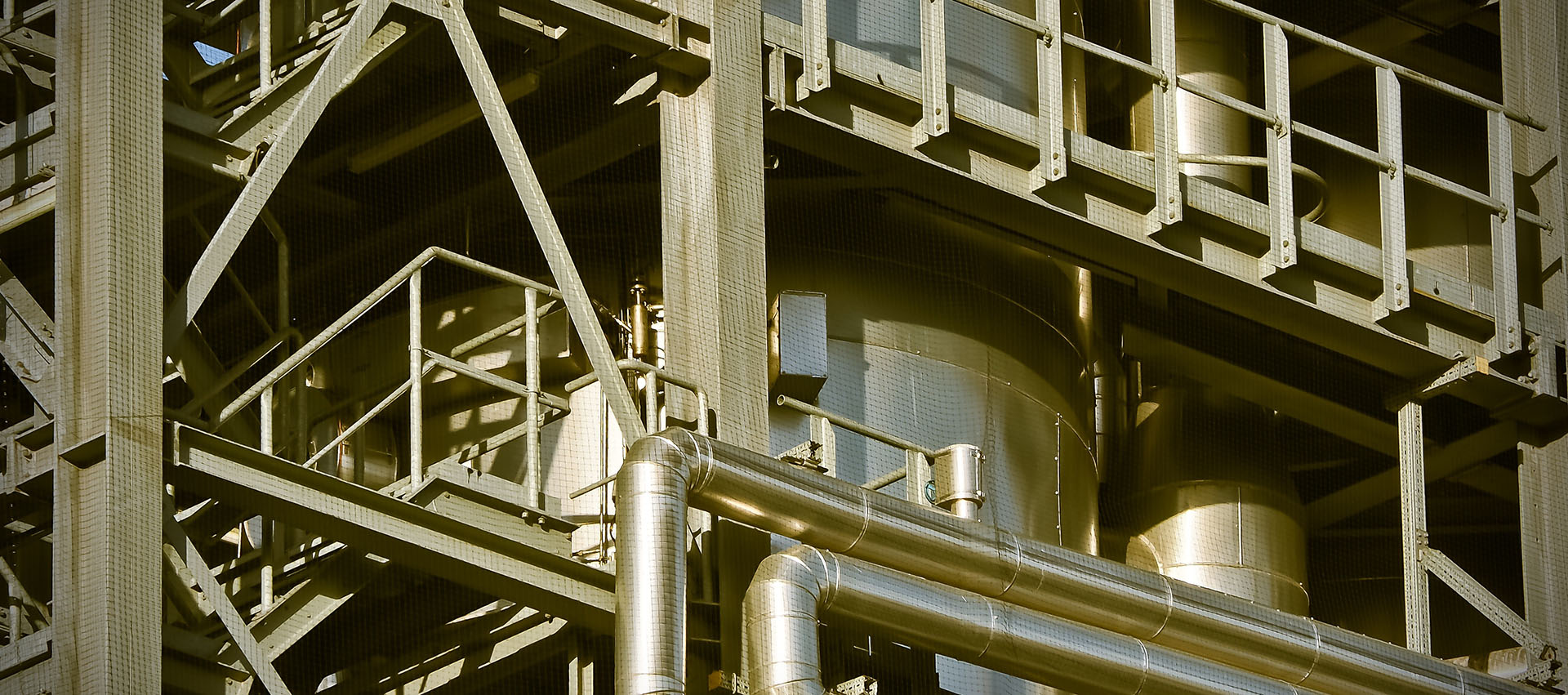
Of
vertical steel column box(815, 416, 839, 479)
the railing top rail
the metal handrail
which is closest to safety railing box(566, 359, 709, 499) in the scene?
the metal handrail

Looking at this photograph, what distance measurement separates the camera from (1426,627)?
1755cm

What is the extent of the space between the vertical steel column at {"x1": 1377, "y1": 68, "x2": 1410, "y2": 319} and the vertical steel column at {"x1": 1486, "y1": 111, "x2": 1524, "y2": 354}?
2.49 ft

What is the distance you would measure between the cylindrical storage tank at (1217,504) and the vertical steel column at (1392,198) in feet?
10.4

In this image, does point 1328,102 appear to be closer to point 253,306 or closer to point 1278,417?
point 1278,417

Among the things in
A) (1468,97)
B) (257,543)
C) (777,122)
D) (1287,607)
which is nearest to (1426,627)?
(1287,607)

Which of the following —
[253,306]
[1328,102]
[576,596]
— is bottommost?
[576,596]

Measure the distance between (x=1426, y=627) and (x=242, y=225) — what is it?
29.9 ft

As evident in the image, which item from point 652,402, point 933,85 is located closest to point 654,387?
point 652,402

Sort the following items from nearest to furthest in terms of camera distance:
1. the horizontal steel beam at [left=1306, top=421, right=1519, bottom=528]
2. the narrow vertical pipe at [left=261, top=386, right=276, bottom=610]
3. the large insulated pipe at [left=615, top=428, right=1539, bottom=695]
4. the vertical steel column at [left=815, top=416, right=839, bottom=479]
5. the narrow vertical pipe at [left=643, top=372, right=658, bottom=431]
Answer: the large insulated pipe at [left=615, top=428, right=1539, bottom=695]
the narrow vertical pipe at [left=261, top=386, right=276, bottom=610]
the narrow vertical pipe at [left=643, top=372, right=658, bottom=431]
the vertical steel column at [left=815, top=416, right=839, bottom=479]
the horizontal steel beam at [left=1306, top=421, right=1519, bottom=528]

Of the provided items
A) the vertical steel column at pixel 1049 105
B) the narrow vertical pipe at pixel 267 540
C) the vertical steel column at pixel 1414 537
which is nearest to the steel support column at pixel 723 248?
the narrow vertical pipe at pixel 267 540

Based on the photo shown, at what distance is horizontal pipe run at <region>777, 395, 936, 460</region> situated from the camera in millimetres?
14438

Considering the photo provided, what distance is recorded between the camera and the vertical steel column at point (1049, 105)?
52.6 ft

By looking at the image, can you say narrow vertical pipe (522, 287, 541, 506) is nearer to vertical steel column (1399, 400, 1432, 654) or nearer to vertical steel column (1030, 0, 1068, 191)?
→ vertical steel column (1030, 0, 1068, 191)

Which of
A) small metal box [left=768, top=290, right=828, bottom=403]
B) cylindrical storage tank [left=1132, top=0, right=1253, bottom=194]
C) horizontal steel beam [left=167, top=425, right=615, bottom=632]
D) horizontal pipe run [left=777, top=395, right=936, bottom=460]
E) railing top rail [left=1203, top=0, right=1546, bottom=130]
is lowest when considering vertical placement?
horizontal steel beam [left=167, top=425, right=615, bottom=632]
